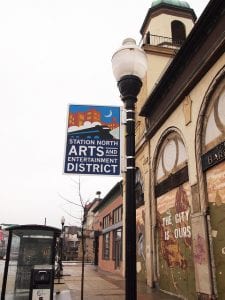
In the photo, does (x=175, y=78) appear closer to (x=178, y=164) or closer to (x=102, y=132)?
(x=178, y=164)

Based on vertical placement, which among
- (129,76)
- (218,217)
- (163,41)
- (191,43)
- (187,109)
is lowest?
(218,217)

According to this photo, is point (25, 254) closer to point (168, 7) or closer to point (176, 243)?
point (176, 243)

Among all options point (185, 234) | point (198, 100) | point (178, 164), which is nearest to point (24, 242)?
point (185, 234)

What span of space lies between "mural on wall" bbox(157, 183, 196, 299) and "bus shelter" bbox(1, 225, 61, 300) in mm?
5008

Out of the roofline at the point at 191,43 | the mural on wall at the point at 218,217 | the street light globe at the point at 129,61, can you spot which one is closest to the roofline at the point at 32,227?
the mural on wall at the point at 218,217

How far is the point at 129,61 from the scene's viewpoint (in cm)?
474

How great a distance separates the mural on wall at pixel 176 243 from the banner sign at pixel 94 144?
7.53m

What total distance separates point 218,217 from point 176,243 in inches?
141

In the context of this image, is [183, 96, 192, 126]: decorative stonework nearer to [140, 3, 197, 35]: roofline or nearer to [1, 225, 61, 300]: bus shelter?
[1, 225, 61, 300]: bus shelter

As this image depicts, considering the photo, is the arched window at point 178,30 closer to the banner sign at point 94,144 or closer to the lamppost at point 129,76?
the banner sign at point 94,144

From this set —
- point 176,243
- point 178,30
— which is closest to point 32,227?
point 176,243

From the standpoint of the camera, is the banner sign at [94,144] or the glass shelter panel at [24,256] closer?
the banner sign at [94,144]

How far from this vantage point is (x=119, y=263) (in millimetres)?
25656

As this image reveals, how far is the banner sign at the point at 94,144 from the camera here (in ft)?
19.1
